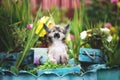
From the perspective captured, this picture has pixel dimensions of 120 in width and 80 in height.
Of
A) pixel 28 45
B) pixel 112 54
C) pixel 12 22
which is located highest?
pixel 12 22

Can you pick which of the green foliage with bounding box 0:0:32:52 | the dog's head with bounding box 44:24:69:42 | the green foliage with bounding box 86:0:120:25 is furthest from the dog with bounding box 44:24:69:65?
the green foliage with bounding box 86:0:120:25

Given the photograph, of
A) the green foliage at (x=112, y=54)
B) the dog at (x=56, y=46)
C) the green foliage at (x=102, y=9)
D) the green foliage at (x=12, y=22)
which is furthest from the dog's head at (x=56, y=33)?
the green foliage at (x=102, y=9)

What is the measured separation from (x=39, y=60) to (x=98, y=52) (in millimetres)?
437

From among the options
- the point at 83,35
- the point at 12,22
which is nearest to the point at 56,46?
the point at 83,35

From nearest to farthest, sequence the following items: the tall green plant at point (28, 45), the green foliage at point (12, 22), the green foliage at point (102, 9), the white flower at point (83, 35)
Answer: the tall green plant at point (28, 45) → the green foliage at point (12, 22) → the white flower at point (83, 35) → the green foliage at point (102, 9)

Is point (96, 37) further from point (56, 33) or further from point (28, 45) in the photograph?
point (28, 45)

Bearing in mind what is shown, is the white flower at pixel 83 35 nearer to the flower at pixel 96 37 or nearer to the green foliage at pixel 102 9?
the flower at pixel 96 37

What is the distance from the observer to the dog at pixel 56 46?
136 inches

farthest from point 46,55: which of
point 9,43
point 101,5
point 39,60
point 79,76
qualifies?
point 101,5

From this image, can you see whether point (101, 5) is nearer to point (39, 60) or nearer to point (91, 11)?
point (91, 11)

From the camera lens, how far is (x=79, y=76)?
3.26 meters

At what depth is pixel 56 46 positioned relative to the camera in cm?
347

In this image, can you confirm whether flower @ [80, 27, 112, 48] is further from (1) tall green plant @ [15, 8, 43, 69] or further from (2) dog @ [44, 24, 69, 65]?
(1) tall green plant @ [15, 8, 43, 69]

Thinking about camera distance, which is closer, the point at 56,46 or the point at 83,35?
the point at 56,46
